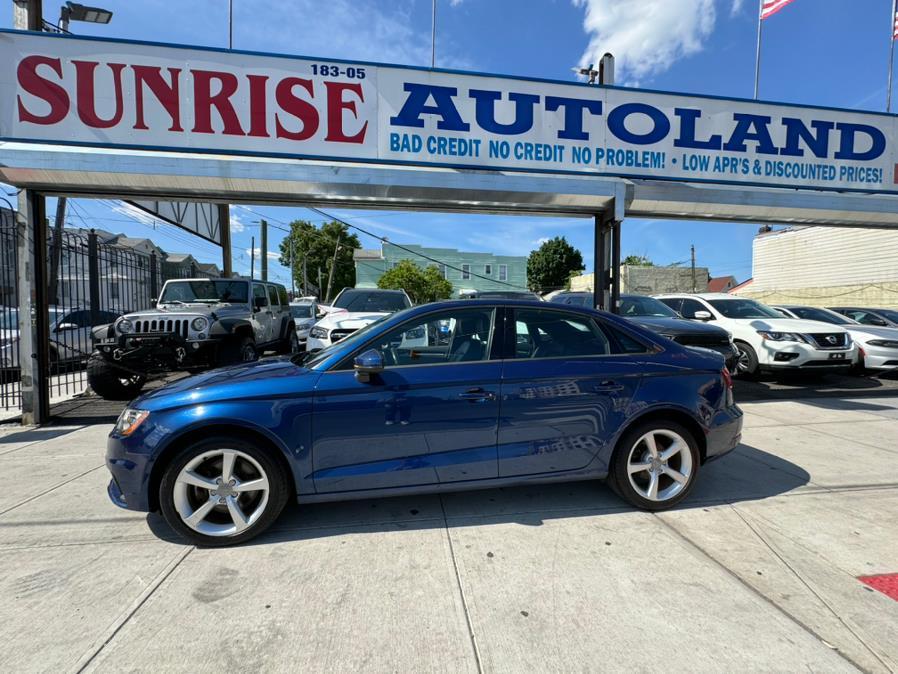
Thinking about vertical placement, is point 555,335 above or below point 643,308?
below

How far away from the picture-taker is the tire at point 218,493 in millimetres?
2766

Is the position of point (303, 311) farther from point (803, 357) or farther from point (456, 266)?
point (456, 266)

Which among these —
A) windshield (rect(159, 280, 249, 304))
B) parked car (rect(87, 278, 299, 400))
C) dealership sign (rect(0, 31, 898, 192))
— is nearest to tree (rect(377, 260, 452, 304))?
windshield (rect(159, 280, 249, 304))

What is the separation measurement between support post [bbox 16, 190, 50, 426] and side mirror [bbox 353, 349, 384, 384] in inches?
222

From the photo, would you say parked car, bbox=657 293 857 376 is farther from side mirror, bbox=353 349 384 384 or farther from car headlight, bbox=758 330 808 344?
side mirror, bbox=353 349 384 384

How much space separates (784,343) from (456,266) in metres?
42.3

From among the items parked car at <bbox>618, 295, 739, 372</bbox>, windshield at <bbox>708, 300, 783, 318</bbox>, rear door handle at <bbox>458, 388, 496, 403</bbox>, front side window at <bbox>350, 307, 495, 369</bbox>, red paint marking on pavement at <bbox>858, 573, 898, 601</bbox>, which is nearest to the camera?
red paint marking on pavement at <bbox>858, 573, 898, 601</bbox>

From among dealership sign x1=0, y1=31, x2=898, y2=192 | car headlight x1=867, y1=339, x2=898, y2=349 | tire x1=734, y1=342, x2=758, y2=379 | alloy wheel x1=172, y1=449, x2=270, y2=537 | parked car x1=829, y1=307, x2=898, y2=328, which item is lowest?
alloy wheel x1=172, y1=449, x2=270, y2=537

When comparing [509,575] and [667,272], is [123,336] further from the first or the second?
[667,272]

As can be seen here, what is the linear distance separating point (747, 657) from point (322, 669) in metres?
1.84

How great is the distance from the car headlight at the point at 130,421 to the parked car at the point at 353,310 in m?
4.25

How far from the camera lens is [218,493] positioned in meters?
2.82

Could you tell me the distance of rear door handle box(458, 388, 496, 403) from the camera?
2998mm

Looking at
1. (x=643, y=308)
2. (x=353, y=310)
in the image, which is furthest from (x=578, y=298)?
(x=353, y=310)
